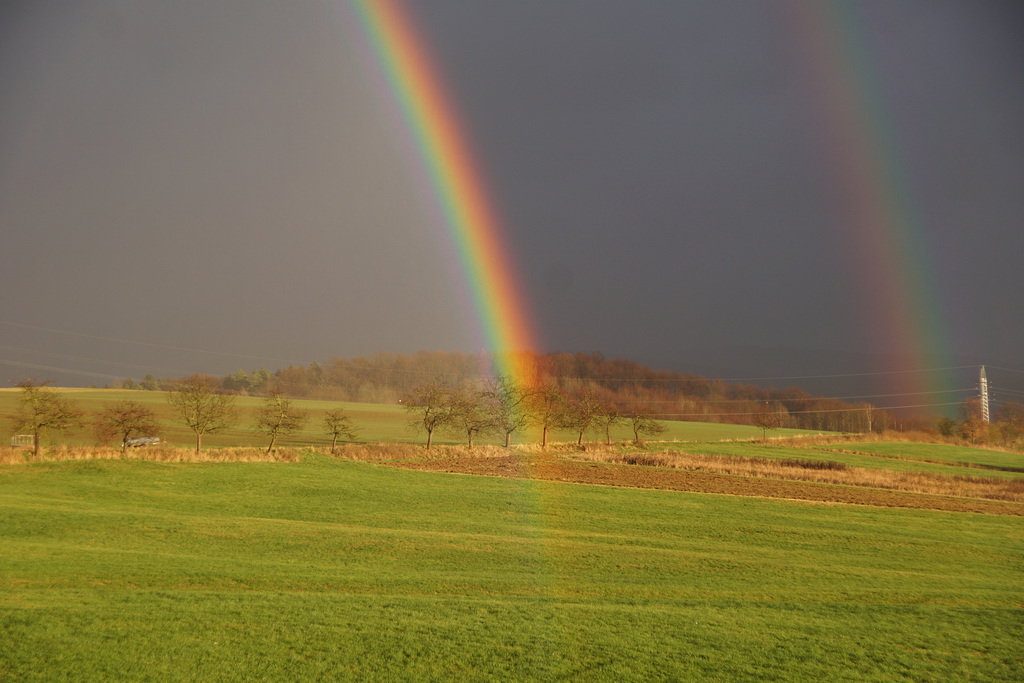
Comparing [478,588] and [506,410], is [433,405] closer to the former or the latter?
[506,410]

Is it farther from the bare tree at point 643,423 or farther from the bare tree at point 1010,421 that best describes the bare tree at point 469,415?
the bare tree at point 1010,421

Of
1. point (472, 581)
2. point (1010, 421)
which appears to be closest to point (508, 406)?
point (472, 581)

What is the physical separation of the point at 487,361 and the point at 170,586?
145501mm

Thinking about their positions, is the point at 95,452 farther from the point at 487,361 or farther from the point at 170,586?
the point at 487,361

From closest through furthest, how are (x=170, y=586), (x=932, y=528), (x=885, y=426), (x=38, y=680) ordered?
(x=38, y=680), (x=170, y=586), (x=932, y=528), (x=885, y=426)

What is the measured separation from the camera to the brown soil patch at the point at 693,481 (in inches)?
1447

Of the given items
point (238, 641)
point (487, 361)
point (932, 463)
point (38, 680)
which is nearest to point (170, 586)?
point (238, 641)

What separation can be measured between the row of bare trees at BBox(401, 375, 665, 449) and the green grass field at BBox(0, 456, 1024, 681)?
1242 inches

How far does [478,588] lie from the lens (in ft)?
52.2

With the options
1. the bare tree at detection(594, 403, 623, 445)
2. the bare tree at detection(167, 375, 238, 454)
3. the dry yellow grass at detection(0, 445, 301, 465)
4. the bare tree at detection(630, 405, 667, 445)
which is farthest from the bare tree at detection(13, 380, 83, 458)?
the bare tree at detection(630, 405, 667, 445)

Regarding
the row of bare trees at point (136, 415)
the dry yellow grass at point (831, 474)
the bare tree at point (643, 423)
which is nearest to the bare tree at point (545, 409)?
the dry yellow grass at point (831, 474)

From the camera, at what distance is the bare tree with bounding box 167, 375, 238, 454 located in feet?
164

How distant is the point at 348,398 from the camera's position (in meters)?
143

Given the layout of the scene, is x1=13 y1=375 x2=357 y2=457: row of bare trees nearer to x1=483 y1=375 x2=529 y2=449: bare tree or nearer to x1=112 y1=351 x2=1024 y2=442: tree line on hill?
x1=483 y1=375 x2=529 y2=449: bare tree
